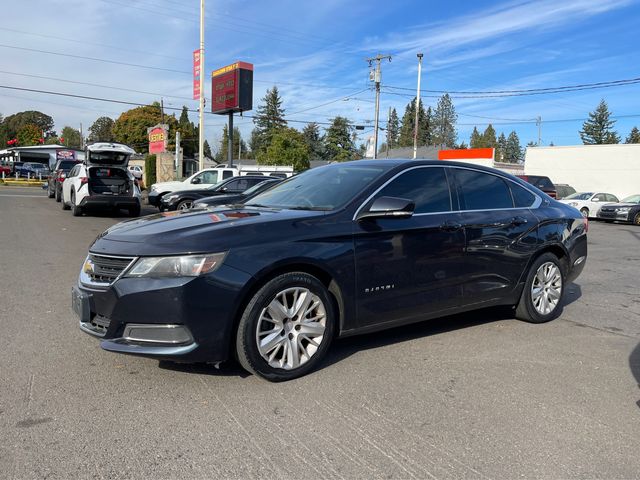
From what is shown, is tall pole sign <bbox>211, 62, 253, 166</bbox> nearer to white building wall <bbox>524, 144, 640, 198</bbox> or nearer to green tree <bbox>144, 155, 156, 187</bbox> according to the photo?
green tree <bbox>144, 155, 156, 187</bbox>

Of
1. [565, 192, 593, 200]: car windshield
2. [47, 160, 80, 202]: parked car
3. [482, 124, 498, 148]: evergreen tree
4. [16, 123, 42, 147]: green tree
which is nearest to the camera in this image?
[47, 160, 80, 202]: parked car

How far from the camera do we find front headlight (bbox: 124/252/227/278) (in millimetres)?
3408

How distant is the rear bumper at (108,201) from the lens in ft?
49.1

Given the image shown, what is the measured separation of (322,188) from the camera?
15.4 ft

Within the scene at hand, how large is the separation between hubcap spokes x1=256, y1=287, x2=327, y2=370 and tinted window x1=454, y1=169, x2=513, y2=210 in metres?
1.92

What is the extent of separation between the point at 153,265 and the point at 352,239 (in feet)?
4.86

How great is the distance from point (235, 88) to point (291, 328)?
25.0 m

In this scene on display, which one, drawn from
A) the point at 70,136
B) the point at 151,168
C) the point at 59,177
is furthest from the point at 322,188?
the point at 70,136

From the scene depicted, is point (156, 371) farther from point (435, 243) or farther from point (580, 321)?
point (580, 321)

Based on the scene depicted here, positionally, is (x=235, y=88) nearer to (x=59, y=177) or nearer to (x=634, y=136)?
(x=59, y=177)

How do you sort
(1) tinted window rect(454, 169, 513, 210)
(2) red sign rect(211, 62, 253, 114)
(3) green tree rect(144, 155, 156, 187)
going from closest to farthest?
(1) tinted window rect(454, 169, 513, 210)
(2) red sign rect(211, 62, 253, 114)
(3) green tree rect(144, 155, 156, 187)

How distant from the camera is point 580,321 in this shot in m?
5.74

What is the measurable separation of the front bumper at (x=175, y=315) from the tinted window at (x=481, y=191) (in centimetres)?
249

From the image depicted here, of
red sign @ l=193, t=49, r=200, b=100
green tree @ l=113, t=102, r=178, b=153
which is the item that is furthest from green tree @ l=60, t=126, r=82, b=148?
red sign @ l=193, t=49, r=200, b=100
